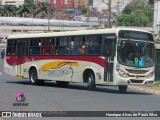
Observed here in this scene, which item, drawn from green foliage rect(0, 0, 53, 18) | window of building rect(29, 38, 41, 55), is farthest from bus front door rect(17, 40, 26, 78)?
green foliage rect(0, 0, 53, 18)

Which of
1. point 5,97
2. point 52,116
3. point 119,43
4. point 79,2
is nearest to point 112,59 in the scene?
point 119,43

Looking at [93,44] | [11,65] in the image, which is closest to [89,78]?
[93,44]

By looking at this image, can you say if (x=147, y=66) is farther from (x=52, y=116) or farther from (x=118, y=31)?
(x=52, y=116)

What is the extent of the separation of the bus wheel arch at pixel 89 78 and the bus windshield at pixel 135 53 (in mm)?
2063

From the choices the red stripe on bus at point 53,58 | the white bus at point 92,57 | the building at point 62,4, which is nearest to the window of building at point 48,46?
the white bus at point 92,57

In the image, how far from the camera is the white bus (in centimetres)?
2400

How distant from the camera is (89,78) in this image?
1008 inches

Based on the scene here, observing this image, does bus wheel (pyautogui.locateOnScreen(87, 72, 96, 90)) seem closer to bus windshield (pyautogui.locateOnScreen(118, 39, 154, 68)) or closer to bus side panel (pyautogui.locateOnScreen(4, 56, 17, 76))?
bus windshield (pyautogui.locateOnScreen(118, 39, 154, 68))

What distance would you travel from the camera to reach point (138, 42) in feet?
79.9

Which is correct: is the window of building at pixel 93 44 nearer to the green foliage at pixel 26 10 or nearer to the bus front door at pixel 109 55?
the bus front door at pixel 109 55

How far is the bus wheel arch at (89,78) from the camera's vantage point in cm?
2527

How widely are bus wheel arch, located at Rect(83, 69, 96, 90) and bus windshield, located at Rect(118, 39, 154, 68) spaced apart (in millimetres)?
2063

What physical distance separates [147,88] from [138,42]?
15.1 ft

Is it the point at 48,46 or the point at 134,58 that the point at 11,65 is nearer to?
the point at 48,46
